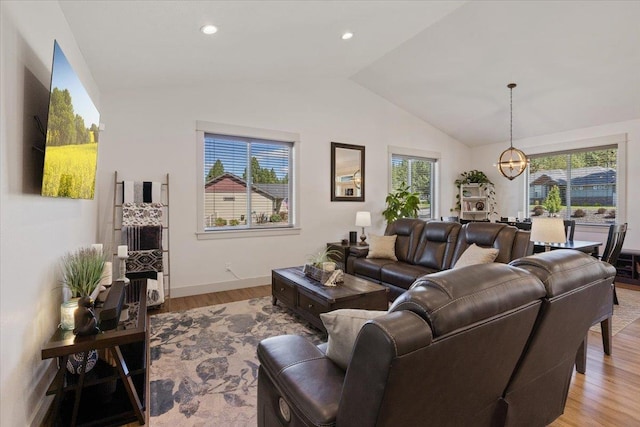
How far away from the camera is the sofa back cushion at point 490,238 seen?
3311mm

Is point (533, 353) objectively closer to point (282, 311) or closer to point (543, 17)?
point (282, 311)

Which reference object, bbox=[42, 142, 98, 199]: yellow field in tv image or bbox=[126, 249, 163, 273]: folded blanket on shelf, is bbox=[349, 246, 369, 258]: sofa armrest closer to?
bbox=[126, 249, 163, 273]: folded blanket on shelf

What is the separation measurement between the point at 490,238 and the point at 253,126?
356 cm

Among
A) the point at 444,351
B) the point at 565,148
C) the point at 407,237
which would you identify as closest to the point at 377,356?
the point at 444,351

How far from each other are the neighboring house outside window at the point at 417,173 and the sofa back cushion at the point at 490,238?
2680mm

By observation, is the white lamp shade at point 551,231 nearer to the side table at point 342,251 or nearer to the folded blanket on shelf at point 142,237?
the side table at point 342,251

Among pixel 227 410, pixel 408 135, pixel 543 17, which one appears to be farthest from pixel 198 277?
pixel 543 17

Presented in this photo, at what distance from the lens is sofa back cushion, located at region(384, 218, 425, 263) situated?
4348 mm

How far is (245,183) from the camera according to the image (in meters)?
4.97

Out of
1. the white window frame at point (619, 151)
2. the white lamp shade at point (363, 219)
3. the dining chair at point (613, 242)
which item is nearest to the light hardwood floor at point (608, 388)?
the dining chair at point (613, 242)

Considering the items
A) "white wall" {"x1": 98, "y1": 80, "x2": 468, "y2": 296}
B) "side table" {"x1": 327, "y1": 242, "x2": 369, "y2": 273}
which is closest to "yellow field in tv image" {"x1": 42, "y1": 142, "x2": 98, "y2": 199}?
"white wall" {"x1": 98, "y1": 80, "x2": 468, "y2": 296}

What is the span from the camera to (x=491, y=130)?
6445mm

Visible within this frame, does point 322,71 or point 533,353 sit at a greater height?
point 322,71

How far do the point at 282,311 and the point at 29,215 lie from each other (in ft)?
8.37
